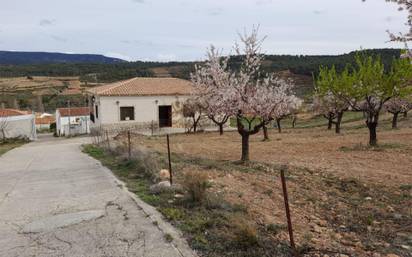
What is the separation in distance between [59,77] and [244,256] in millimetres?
108249

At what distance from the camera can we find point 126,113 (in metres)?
41.9

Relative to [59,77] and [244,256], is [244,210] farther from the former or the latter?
[59,77]

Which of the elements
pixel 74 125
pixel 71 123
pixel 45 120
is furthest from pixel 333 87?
pixel 45 120

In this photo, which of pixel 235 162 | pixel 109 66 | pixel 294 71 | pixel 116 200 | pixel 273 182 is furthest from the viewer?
pixel 109 66

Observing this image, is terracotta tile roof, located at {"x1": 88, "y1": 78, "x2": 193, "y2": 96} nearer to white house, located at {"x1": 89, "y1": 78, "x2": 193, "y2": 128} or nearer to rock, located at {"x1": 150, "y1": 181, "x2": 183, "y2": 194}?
white house, located at {"x1": 89, "y1": 78, "x2": 193, "y2": 128}

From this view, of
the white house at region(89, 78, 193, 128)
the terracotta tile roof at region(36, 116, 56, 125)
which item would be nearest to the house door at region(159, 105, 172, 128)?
the white house at region(89, 78, 193, 128)

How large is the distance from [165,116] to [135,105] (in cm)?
416

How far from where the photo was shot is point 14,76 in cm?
10875

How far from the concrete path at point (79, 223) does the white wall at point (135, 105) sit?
28694 mm

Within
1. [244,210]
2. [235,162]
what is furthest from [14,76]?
[244,210]

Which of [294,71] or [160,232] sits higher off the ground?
[294,71]

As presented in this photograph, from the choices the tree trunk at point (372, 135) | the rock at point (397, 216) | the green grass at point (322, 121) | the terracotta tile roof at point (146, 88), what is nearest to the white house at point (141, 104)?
the terracotta tile roof at point (146, 88)

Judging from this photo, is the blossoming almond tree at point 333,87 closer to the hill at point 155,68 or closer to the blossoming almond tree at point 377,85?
the blossoming almond tree at point 377,85

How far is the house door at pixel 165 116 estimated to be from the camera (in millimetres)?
44000
